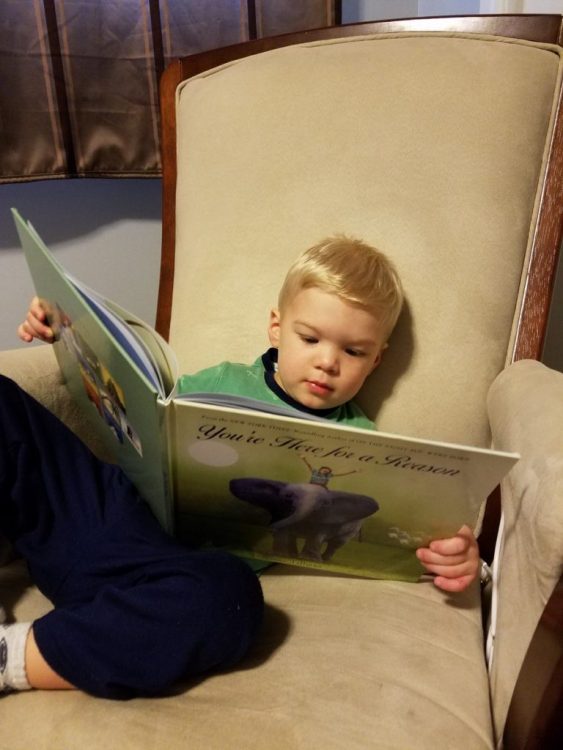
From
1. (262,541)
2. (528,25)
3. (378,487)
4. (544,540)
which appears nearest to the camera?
(544,540)

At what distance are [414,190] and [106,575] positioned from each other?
24.1 inches

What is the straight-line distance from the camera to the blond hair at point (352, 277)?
796 millimetres

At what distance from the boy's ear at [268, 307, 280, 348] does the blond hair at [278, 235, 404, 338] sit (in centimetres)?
4

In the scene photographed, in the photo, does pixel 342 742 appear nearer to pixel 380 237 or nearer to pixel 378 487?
pixel 378 487

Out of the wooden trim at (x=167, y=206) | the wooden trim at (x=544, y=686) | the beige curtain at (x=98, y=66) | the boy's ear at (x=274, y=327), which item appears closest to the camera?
the wooden trim at (x=544, y=686)

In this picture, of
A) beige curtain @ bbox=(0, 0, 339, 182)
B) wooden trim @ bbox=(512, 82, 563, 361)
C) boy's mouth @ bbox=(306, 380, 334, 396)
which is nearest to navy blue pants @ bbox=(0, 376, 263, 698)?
boy's mouth @ bbox=(306, 380, 334, 396)

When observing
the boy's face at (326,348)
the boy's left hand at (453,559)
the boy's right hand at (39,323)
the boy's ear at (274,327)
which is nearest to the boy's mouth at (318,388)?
the boy's face at (326,348)

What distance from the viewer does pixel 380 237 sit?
886 mm

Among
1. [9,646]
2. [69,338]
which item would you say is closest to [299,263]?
[69,338]

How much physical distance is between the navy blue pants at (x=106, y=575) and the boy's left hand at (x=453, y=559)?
0.19 metres

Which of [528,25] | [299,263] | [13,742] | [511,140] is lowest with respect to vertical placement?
[13,742]

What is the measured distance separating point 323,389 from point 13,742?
0.48 meters

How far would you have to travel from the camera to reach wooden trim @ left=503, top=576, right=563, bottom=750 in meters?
0.51

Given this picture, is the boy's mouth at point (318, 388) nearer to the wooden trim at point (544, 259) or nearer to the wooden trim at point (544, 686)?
the wooden trim at point (544, 259)
